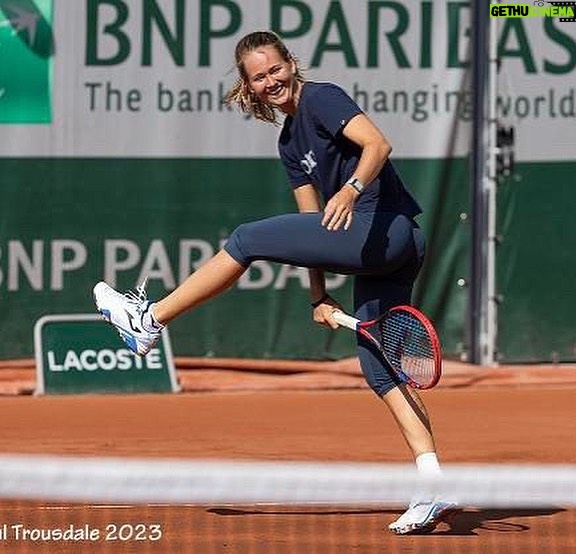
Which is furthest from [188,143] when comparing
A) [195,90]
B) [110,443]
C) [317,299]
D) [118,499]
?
[118,499]

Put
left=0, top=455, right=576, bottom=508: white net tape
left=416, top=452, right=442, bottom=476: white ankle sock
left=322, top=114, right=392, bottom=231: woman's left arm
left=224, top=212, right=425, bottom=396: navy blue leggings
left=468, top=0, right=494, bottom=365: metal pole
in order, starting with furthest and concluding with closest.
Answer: left=468, top=0, right=494, bottom=365: metal pole < left=416, top=452, right=442, bottom=476: white ankle sock < left=224, top=212, right=425, bottom=396: navy blue leggings < left=322, top=114, right=392, bottom=231: woman's left arm < left=0, top=455, right=576, bottom=508: white net tape

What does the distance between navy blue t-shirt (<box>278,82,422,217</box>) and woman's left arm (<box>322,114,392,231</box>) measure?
5cm

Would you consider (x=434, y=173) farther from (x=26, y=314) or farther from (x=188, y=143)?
(x=26, y=314)

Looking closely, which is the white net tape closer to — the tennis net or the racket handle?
the tennis net

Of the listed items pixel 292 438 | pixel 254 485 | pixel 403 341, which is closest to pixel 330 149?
pixel 403 341

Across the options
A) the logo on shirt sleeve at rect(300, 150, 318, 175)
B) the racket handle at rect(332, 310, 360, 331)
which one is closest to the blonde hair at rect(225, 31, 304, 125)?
the logo on shirt sleeve at rect(300, 150, 318, 175)

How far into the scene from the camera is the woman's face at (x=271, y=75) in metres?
5.11

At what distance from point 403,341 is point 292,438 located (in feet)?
6.88

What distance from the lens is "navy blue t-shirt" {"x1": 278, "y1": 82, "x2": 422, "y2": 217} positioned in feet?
16.8

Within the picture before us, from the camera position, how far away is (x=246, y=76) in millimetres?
5191

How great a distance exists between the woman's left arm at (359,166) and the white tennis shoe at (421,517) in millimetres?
943

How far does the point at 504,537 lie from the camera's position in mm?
5324

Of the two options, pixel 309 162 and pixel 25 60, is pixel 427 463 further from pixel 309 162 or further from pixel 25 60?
pixel 25 60

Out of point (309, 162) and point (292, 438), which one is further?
point (292, 438)
